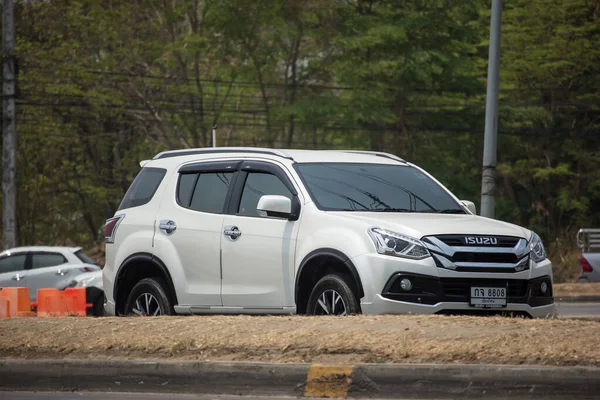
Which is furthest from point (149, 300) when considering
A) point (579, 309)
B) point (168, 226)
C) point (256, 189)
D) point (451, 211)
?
point (579, 309)

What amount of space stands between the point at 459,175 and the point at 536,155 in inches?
123

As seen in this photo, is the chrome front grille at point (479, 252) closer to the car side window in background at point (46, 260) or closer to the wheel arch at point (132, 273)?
the wheel arch at point (132, 273)

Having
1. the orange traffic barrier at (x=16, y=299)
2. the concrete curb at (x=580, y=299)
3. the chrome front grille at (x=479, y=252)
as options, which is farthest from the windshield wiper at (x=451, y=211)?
the concrete curb at (x=580, y=299)

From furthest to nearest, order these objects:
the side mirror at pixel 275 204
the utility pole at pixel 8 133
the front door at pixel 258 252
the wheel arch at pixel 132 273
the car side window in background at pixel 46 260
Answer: the utility pole at pixel 8 133 → the car side window in background at pixel 46 260 → the wheel arch at pixel 132 273 → the front door at pixel 258 252 → the side mirror at pixel 275 204

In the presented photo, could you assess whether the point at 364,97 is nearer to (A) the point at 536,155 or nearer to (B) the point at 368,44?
(B) the point at 368,44

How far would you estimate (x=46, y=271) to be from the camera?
82.5ft

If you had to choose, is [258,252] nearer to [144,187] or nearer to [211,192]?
[211,192]

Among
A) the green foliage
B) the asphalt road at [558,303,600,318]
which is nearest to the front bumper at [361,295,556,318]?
the asphalt road at [558,303,600,318]

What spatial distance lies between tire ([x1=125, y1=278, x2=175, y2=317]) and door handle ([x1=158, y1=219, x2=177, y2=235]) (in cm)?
50

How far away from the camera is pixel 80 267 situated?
970 inches

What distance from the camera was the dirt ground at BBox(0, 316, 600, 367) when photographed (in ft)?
26.9

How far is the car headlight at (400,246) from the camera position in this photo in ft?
32.9

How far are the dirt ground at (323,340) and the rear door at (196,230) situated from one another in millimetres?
1405

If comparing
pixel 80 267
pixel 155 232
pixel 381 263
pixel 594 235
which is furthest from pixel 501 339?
pixel 594 235
